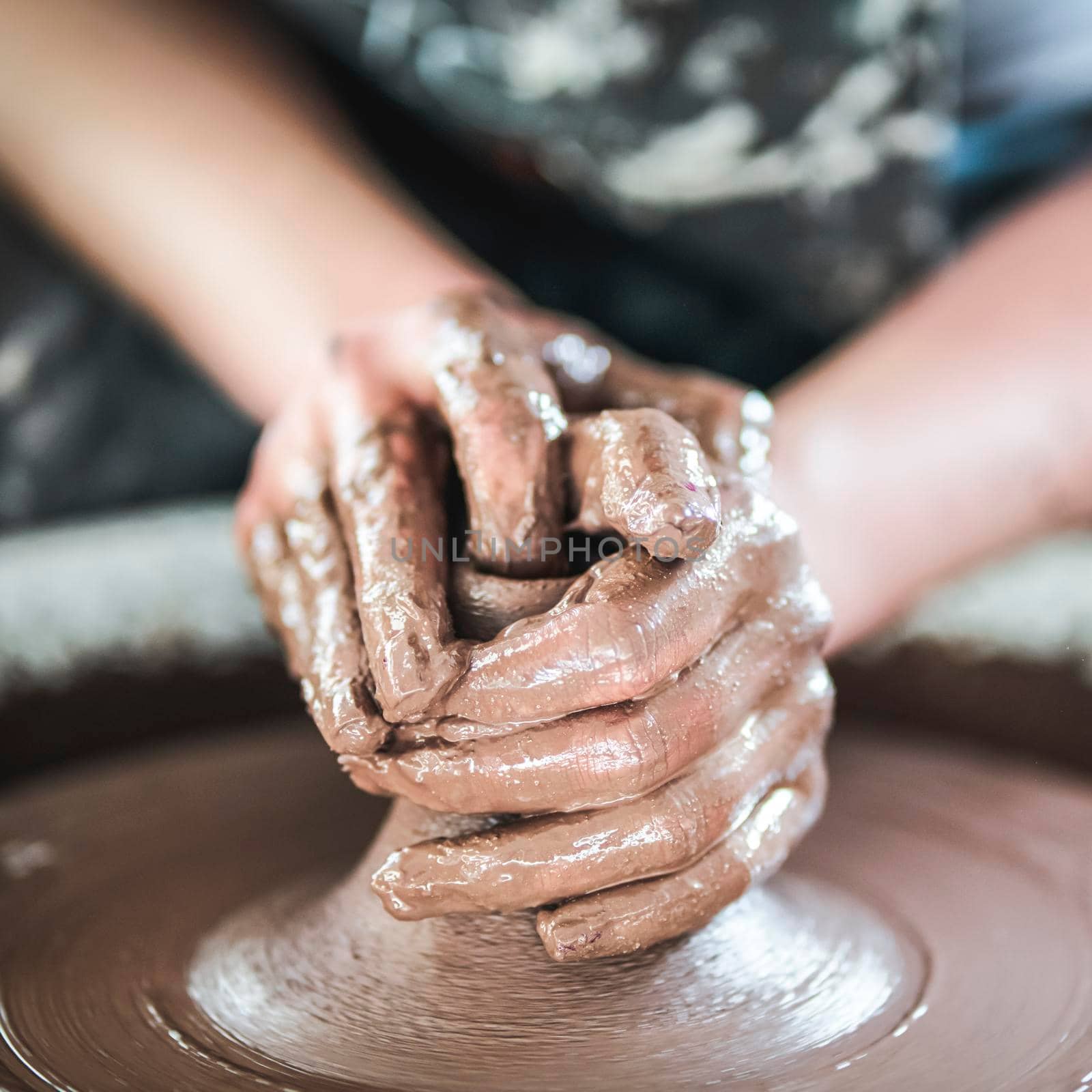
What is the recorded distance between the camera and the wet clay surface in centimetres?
55

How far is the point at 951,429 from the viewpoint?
1.11 metres

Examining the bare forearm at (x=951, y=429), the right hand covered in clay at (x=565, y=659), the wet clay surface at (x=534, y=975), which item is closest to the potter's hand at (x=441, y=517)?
the right hand covered in clay at (x=565, y=659)

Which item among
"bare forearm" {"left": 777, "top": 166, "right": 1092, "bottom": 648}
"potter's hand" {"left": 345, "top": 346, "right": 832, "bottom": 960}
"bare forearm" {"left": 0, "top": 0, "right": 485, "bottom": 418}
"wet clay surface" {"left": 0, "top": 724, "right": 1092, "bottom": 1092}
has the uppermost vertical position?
"bare forearm" {"left": 0, "top": 0, "right": 485, "bottom": 418}

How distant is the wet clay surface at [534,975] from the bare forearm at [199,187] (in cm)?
60

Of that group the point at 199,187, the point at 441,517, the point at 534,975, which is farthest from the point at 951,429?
the point at 199,187

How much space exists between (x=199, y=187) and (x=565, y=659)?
3.14ft

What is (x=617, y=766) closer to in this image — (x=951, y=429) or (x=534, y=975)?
(x=534, y=975)

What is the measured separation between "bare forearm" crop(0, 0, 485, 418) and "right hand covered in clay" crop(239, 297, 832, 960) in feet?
1.74

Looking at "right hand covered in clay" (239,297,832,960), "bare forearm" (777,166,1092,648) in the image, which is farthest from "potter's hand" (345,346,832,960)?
"bare forearm" (777,166,1092,648)

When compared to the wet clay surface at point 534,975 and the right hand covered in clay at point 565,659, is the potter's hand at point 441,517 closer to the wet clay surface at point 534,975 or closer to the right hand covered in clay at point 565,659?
the right hand covered in clay at point 565,659

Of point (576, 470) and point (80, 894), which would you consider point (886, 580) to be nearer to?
point (576, 470)

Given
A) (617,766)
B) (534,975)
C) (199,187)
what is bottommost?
(534,975)

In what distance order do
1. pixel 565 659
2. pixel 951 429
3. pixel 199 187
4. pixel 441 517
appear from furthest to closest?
pixel 199 187 < pixel 951 429 < pixel 441 517 < pixel 565 659

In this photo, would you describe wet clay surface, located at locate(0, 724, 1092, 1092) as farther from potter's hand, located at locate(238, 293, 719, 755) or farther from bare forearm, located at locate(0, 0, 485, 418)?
bare forearm, located at locate(0, 0, 485, 418)
